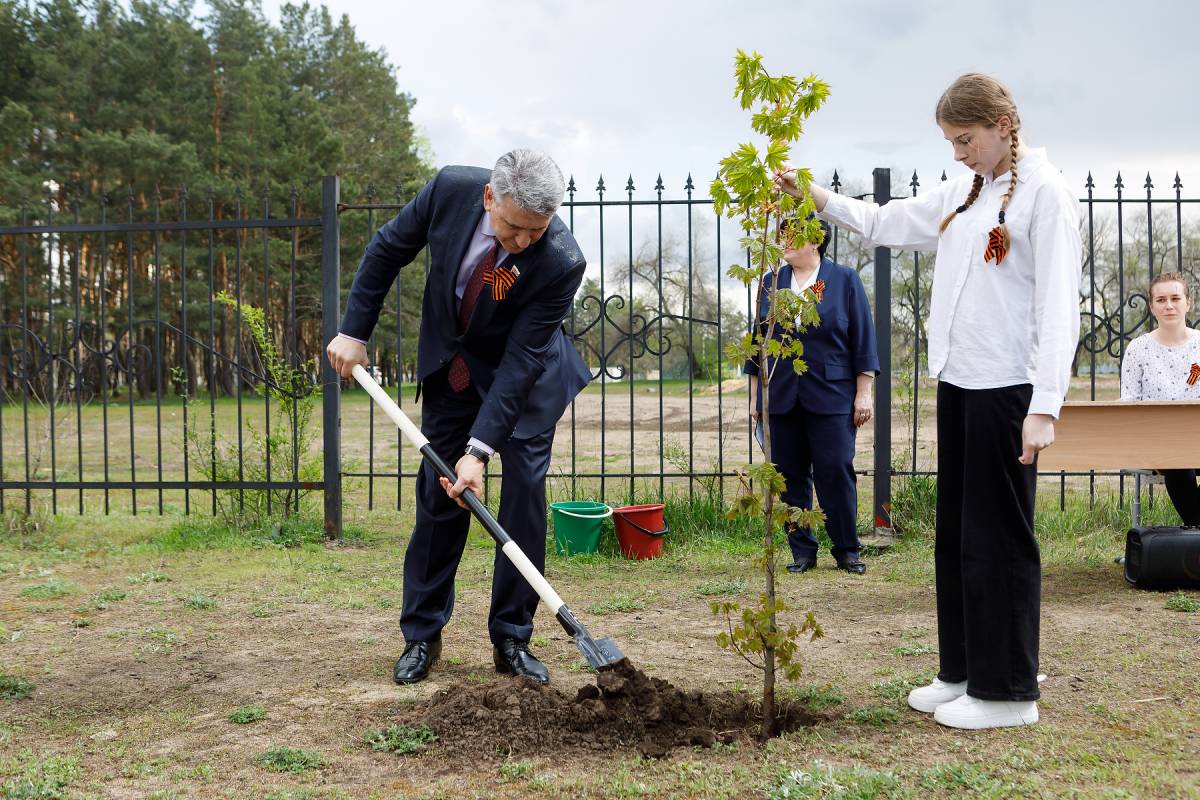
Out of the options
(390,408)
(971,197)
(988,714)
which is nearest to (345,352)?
(390,408)

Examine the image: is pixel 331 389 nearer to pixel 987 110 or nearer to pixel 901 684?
pixel 901 684

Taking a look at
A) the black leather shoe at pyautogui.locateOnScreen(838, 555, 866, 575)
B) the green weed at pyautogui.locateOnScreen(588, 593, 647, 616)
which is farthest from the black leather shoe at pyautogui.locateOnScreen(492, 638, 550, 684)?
the black leather shoe at pyautogui.locateOnScreen(838, 555, 866, 575)

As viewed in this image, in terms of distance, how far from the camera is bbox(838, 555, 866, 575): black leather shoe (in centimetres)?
542

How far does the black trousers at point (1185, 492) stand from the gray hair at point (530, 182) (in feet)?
12.5

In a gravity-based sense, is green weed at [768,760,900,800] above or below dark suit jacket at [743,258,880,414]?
below

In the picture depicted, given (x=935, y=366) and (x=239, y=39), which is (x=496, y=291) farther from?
(x=239, y=39)

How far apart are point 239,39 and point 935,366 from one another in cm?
2776

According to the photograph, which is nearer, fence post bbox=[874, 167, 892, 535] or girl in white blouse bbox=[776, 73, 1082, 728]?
girl in white blouse bbox=[776, 73, 1082, 728]

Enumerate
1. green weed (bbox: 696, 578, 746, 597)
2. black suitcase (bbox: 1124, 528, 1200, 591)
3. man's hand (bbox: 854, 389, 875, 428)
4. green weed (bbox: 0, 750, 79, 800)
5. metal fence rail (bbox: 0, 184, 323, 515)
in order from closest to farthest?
green weed (bbox: 0, 750, 79, 800) → black suitcase (bbox: 1124, 528, 1200, 591) → green weed (bbox: 696, 578, 746, 597) → man's hand (bbox: 854, 389, 875, 428) → metal fence rail (bbox: 0, 184, 323, 515)

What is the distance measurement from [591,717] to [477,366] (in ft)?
4.17

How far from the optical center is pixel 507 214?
304 cm

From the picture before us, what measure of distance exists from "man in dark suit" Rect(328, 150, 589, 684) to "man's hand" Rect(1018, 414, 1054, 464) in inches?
59.3

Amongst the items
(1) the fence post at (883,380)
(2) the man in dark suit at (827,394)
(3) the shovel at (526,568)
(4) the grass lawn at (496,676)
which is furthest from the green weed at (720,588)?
(3) the shovel at (526,568)

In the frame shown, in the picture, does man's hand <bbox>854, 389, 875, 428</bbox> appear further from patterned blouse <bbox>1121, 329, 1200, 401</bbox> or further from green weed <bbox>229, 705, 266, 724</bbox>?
green weed <bbox>229, 705, 266, 724</bbox>
